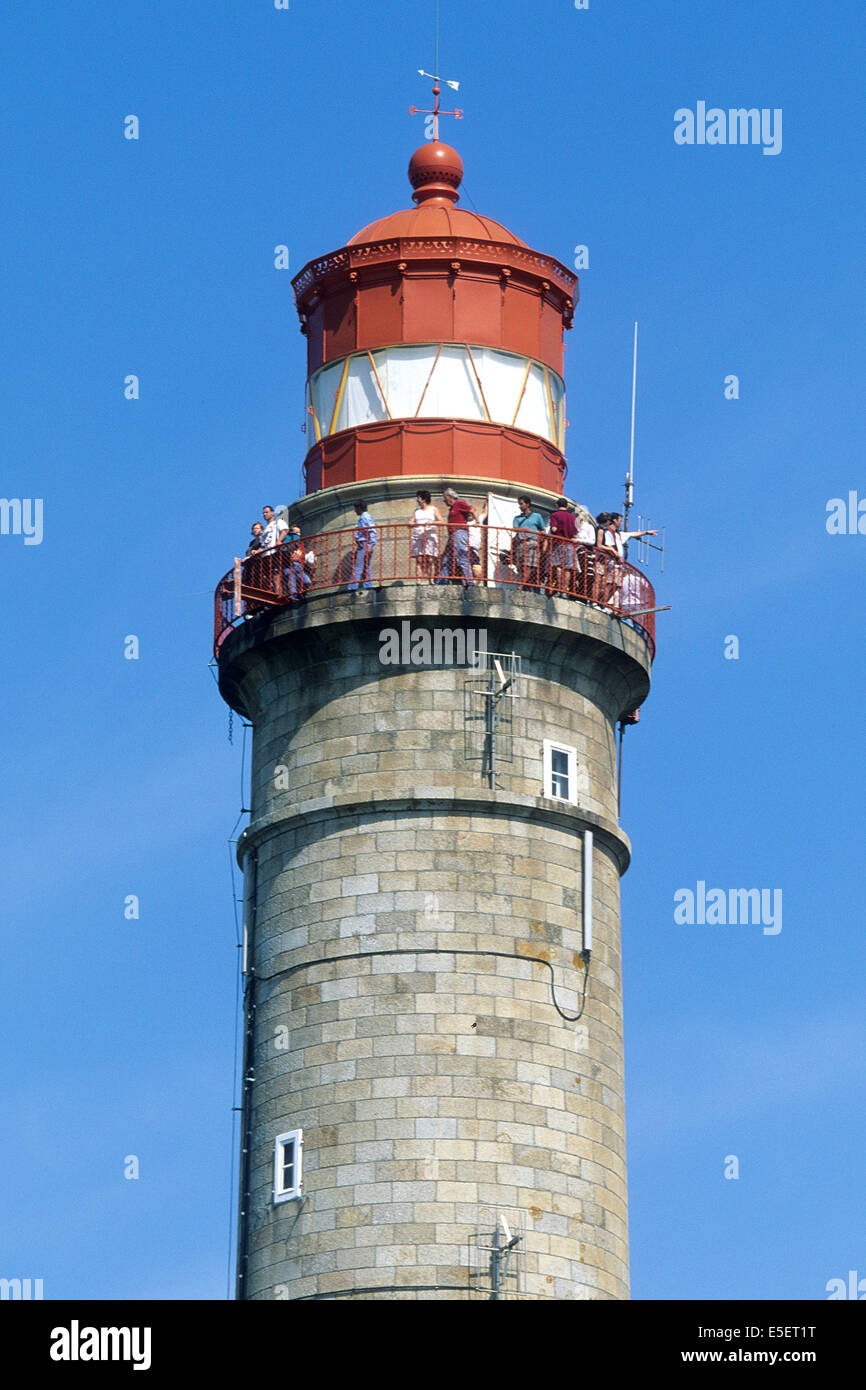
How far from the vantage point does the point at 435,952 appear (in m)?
50.7

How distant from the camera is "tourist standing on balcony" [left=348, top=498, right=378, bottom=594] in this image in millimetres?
52969

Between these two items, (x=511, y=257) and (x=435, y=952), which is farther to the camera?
(x=511, y=257)

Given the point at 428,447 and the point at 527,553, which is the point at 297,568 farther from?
the point at 527,553

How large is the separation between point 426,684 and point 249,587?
4.15m

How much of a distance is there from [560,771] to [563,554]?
3967 millimetres

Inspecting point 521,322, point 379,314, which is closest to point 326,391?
point 379,314

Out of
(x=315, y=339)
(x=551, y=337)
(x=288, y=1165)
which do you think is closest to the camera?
(x=288, y=1165)

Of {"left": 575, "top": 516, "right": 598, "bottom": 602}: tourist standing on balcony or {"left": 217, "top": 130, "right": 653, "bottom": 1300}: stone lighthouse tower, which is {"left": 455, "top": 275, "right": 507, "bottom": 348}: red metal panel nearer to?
{"left": 217, "top": 130, "right": 653, "bottom": 1300}: stone lighthouse tower

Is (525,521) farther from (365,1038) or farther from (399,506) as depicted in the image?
(365,1038)

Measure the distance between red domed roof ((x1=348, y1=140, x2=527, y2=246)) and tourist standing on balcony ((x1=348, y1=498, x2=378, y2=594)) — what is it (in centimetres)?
651

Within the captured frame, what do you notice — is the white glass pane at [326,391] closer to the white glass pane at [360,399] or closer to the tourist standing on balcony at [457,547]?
the white glass pane at [360,399]

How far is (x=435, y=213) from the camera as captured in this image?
57500mm
